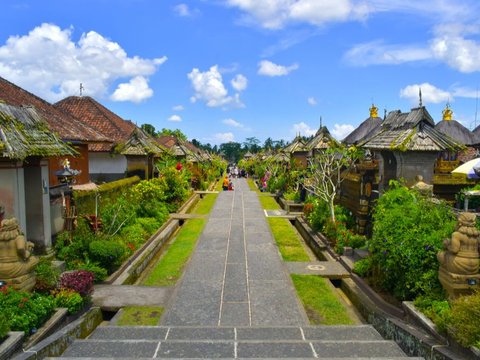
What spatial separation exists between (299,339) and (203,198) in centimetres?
2287

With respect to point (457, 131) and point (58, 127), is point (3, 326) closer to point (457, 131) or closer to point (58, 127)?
point (58, 127)

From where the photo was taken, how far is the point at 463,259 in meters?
6.11

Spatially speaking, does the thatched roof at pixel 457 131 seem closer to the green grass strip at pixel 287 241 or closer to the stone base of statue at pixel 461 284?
the green grass strip at pixel 287 241

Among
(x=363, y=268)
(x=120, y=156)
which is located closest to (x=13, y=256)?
(x=363, y=268)

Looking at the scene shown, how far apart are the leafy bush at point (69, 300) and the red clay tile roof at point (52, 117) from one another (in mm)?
7195

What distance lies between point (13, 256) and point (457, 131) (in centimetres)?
2280

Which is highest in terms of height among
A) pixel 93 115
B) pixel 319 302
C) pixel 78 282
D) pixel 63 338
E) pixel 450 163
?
pixel 93 115

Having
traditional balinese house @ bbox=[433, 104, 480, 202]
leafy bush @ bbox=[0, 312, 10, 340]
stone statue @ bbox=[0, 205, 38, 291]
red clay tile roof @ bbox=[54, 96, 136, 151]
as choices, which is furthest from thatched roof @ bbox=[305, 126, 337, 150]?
leafy bush @ bbox=[0, 312, 10, 340]

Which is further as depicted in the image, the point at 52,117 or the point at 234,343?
the point at 52,117

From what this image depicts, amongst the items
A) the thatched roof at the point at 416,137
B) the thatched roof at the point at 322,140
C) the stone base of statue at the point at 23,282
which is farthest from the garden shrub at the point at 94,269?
the thatched roof at the point at 322,140

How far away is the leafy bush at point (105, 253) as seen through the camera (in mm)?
9797

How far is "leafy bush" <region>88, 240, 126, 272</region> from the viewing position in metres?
9.80

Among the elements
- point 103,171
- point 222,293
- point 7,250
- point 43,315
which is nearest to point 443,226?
point 222,293

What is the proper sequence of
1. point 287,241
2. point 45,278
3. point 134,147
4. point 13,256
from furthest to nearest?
point 134,147, point 287,241, point 45,278, point 13,256
